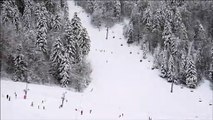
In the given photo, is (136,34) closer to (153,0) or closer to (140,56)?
(140,56)

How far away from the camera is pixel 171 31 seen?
6719 centimetres

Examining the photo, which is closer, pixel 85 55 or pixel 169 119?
pixel 169 119

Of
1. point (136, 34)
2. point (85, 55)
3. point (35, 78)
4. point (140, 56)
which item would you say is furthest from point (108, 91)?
point (136, 34)

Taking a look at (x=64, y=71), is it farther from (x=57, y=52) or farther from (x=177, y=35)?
(x=177, y=35)

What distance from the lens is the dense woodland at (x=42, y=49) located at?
155 ft

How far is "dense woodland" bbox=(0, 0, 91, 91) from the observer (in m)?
47.1

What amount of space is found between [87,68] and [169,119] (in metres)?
18.4

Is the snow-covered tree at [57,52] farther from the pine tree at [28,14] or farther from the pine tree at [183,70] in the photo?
the pine tree at [183,70]

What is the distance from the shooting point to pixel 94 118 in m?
37.7

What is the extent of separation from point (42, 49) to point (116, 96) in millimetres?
15379

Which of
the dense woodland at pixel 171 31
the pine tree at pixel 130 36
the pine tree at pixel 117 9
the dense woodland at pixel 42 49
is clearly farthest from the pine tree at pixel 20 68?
the pine tree at pixel 117 9

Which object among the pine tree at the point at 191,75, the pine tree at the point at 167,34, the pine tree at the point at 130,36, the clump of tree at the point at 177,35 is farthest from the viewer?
the pine tree at the point at 130,36

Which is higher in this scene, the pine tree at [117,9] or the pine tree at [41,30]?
the pine tree at [117,9]

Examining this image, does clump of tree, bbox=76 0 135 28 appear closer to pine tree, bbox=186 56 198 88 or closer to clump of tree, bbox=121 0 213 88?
clump of tree, bbox=121 0 213 88
